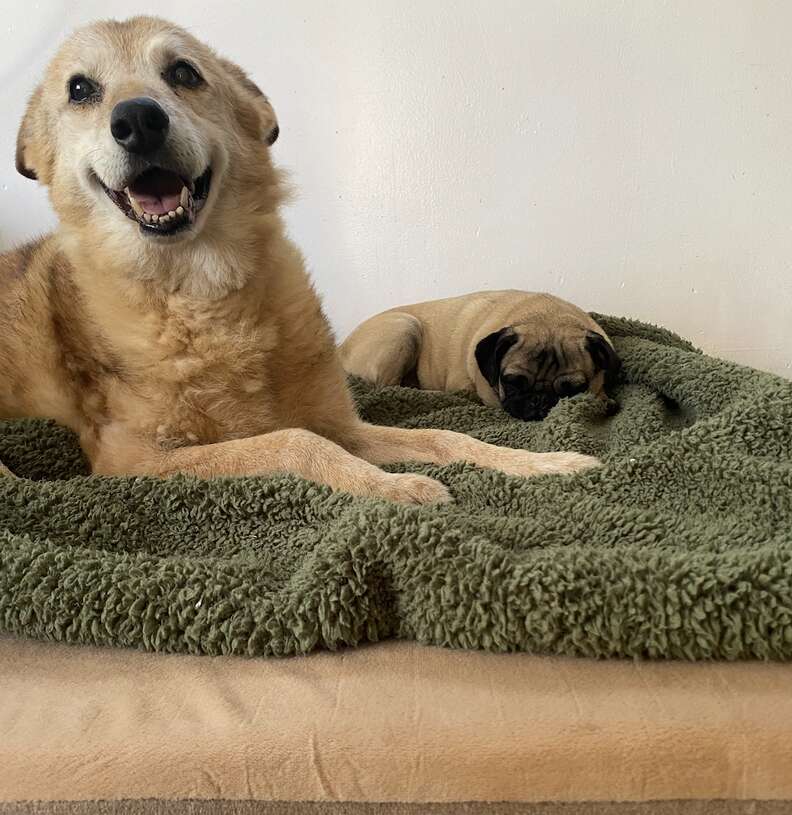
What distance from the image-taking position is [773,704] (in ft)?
2.16

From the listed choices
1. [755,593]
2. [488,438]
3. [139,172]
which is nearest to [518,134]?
[488,438]

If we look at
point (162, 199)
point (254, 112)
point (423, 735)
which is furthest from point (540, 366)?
point (423, 735)

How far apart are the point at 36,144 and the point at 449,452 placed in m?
1.27

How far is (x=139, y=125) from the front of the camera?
1305 mm

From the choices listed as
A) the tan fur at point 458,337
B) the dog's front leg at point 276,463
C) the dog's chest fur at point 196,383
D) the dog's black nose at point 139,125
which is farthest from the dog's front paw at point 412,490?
the tan fur at point 458,337

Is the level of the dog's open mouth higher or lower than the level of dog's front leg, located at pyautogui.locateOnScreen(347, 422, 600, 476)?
higher

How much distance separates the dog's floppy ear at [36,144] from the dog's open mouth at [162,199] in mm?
273

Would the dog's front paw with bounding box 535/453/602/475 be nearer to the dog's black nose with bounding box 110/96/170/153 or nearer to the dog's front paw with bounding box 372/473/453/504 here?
the dog's front paw with bounding box 372/473/453/504

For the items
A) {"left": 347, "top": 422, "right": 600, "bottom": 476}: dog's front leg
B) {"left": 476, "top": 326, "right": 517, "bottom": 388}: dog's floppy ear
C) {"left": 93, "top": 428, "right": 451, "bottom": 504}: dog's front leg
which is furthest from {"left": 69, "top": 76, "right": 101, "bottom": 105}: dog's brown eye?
{"left": 476, "top": 326, "right": 517, "bottom": 388}: dog's floppy ear

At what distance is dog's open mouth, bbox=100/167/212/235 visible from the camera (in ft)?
4.59

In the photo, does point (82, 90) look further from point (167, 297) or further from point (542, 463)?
point (542, 463)

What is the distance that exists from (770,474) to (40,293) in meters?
1.60

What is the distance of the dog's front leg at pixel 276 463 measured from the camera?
46.7 inches

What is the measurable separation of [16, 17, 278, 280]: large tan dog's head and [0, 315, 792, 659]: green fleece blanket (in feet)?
1.87
